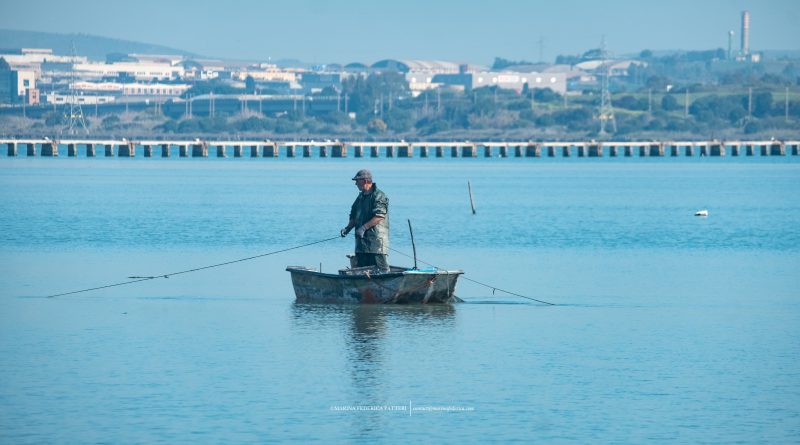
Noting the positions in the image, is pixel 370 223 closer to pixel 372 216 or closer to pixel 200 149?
pixel 372 216

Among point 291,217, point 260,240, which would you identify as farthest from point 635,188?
point 260,240

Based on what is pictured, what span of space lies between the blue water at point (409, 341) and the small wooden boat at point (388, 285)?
33cm

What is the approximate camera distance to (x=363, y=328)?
97.9ft

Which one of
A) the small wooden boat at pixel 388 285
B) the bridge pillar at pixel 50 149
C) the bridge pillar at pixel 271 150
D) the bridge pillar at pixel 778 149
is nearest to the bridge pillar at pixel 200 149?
the bridge pillar at pixel 271 150

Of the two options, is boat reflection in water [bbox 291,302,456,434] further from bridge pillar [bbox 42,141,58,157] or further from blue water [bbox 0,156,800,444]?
bridge pillar [bbox 42,141,58,157]

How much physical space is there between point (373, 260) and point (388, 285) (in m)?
0.61

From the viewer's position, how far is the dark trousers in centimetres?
3191

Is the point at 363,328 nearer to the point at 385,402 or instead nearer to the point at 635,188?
the point at 385,402

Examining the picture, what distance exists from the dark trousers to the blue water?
0.90 m

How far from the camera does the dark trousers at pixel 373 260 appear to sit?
105 feet

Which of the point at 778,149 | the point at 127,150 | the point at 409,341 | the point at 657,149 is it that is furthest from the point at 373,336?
the point at 778,149

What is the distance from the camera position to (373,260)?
32031 mm

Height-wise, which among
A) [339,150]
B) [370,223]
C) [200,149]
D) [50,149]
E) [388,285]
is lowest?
[339,150]

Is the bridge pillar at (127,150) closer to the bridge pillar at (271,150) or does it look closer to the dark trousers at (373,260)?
the bridge pillar at (271,150)
